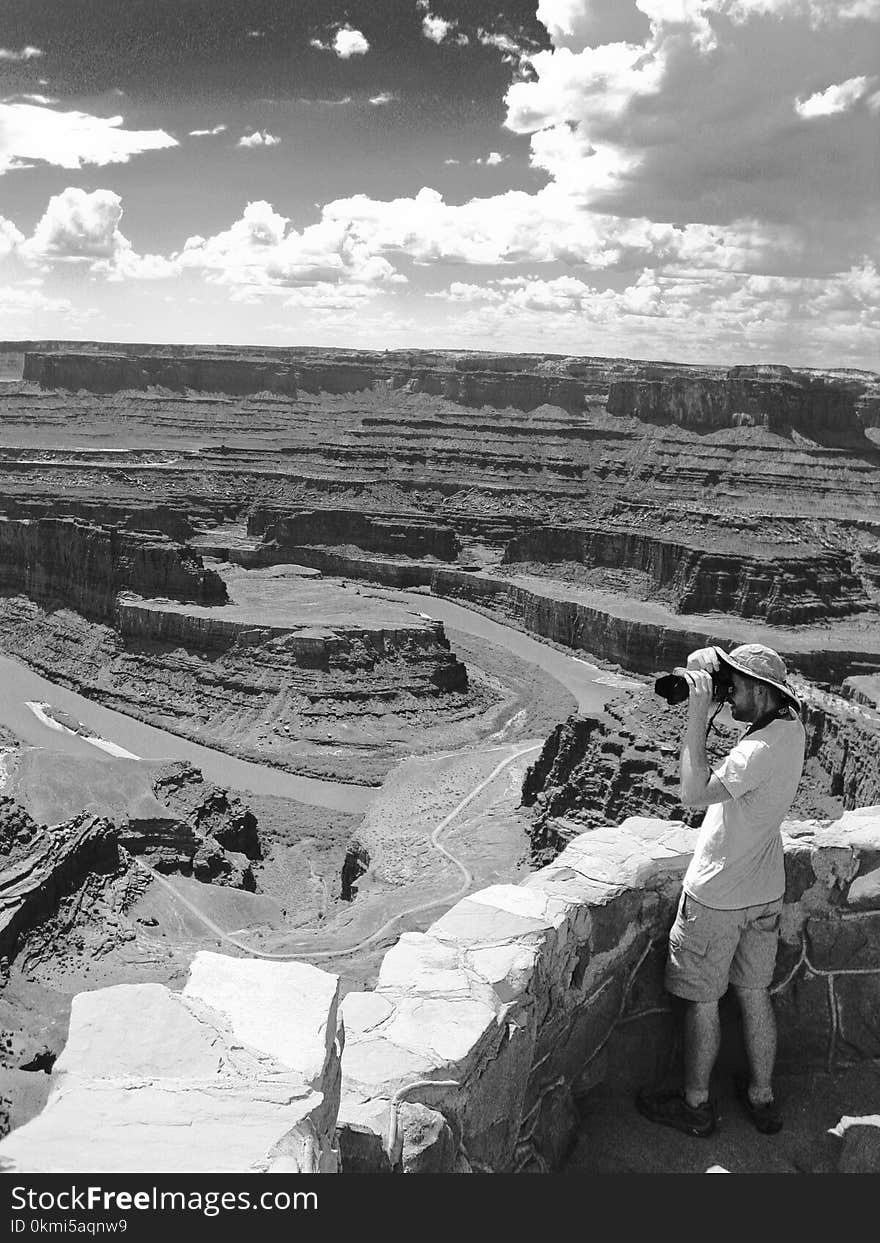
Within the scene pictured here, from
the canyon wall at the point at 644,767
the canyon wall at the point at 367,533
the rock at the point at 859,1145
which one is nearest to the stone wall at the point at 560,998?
the rock at the point at 859,1145

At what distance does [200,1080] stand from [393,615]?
148 ft

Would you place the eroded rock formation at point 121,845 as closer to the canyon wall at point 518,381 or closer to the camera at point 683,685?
the camera at point 683,685

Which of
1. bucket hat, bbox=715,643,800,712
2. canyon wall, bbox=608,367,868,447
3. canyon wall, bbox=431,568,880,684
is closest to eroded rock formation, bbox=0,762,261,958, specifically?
bucket hat, bbox=715,643,800,712

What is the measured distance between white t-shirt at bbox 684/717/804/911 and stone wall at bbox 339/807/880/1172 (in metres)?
0.70

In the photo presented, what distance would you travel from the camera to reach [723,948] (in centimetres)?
573

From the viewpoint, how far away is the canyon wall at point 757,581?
54.2m

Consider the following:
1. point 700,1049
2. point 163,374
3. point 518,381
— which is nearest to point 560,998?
point 700,1049

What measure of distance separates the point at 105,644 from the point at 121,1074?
48871 millimetres

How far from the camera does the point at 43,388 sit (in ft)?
490

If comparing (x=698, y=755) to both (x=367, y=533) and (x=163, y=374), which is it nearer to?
(x=367, y=533)

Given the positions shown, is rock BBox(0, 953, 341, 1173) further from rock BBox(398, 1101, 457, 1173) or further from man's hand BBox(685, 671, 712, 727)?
man's hand BBox(685, 671, 712, 727)

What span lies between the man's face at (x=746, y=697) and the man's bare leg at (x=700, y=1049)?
1.59m

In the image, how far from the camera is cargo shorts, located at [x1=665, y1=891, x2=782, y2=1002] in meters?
5.72

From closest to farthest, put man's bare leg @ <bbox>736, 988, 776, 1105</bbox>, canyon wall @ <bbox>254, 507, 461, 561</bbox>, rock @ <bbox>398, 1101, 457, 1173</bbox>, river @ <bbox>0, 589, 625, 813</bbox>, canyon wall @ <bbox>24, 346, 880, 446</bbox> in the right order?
1. rock @ <bbox>398, 1101, 457, 1173</bbox>
2. man's bare leg @ <bbox>736, 988, 776, 1105</bbox>
3. river @ <bbox>0, 589, 625, 813</bbox>
4. canyon wall @ <bbox>254, 507, 461, 561</bbox>
5. canyon wall @ <bbox>24, 346, 880, 446</bbox>
